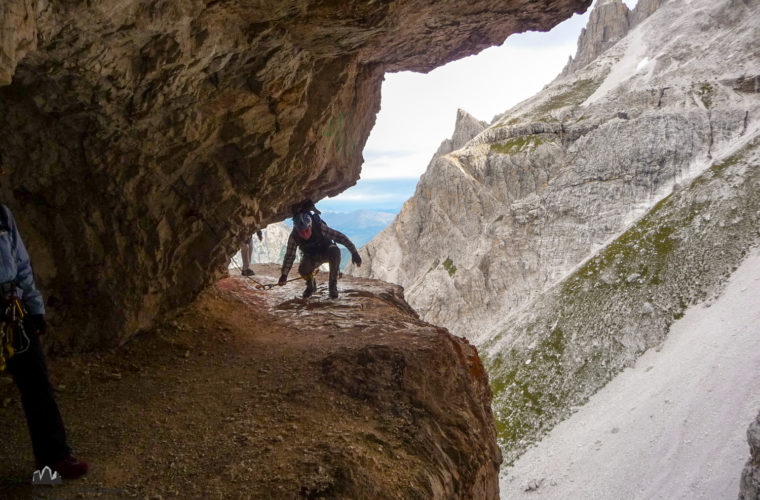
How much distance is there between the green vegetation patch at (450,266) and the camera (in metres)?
87.1

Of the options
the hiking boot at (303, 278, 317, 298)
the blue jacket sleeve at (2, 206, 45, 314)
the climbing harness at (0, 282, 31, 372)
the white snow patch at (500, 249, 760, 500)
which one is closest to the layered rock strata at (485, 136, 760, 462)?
the white snow patch at (500, 249, 760, 500)

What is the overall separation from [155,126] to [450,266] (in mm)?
82341

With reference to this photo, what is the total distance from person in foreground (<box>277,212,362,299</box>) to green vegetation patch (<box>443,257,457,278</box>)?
2827 inches

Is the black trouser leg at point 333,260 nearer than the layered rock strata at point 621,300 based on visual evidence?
Yes

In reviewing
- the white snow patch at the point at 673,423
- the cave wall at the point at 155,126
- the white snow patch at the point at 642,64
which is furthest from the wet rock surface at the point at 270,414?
the white snow patch at the point at 642,64

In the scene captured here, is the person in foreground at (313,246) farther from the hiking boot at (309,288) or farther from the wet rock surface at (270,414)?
the wet rock surface at (270,414)

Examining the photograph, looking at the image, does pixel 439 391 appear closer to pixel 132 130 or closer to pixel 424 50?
pixel 132 130

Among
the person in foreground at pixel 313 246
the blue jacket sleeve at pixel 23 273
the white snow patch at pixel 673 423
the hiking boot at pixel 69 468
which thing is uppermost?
the blue jacket sleeve at pixel 23 273

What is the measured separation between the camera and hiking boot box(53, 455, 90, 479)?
5.47m

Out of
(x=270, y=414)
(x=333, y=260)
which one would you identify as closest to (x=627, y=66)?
(x=333, y=260)

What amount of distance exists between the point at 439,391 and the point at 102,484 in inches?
Answer: 249

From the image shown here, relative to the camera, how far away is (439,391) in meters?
9.53

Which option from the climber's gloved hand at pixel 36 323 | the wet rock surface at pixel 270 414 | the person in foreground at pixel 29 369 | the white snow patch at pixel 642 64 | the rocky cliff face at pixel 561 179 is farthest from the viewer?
the white snow patch at pixel 642 64

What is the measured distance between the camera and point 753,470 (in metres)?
21.9
